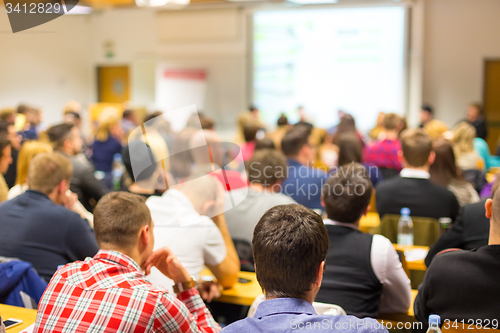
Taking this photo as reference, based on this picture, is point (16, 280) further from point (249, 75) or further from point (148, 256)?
point (249, 75)

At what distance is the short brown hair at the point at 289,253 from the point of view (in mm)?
1183

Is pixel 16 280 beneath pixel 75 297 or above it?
beneath

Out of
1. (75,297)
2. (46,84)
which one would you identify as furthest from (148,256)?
(46,84)

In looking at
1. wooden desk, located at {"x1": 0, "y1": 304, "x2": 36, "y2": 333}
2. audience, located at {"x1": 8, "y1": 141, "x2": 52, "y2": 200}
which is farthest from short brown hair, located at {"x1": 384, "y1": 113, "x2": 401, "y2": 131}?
wooden desk, located at {"x1": 0, "y1": 304, "x2": 36, "y2": 333}

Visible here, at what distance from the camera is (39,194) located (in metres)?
2.42

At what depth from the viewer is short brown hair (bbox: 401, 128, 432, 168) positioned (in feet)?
11.5

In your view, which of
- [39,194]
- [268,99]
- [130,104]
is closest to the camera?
[39,194]

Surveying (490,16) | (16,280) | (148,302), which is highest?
(490,16)

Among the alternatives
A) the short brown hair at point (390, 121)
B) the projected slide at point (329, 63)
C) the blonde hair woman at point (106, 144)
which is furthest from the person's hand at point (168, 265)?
the projected slide at point (329, 63)

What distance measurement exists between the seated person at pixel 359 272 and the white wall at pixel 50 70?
402 inches

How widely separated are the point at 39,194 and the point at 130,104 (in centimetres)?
949

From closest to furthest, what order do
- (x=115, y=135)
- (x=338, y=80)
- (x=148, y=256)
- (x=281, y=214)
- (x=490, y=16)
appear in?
(x=281, y=214)
(x=148, y=256)
(x=115, y=135)
(x=490, y=16)
(x=338, y=80)

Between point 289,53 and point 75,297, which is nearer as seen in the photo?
point 75,297

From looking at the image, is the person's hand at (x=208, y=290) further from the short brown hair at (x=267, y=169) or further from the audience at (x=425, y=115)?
the audience at (x=425, y=115)
